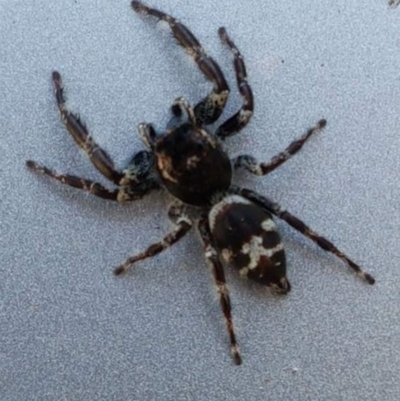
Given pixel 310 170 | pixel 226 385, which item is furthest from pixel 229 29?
pixel 226 385

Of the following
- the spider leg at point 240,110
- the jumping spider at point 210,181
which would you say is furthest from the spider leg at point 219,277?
the spider leg at point 240,110

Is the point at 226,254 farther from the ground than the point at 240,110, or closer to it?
closer to it

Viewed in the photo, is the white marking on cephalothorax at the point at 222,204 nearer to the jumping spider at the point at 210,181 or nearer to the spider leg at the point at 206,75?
the jumping spider at the point at 210,181

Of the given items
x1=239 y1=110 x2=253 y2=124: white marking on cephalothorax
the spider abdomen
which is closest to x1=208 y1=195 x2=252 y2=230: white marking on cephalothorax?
the spider abdomen

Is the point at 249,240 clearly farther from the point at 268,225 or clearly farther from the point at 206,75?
the point at 206,75

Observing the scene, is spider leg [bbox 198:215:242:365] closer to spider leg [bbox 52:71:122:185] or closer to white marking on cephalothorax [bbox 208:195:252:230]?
white marking on cephalothorax [bbox 208:195:252:230]

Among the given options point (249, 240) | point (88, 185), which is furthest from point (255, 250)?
point (88, 185)

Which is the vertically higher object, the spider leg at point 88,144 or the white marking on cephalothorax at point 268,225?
the white marking on cephalothorax at point 268,225

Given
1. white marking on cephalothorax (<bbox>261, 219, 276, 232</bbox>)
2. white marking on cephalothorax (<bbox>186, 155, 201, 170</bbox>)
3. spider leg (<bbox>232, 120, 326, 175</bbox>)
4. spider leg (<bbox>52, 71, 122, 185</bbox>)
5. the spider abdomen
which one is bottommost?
spider leg (<bbox>52, 71, 122, 185</bbox>)
